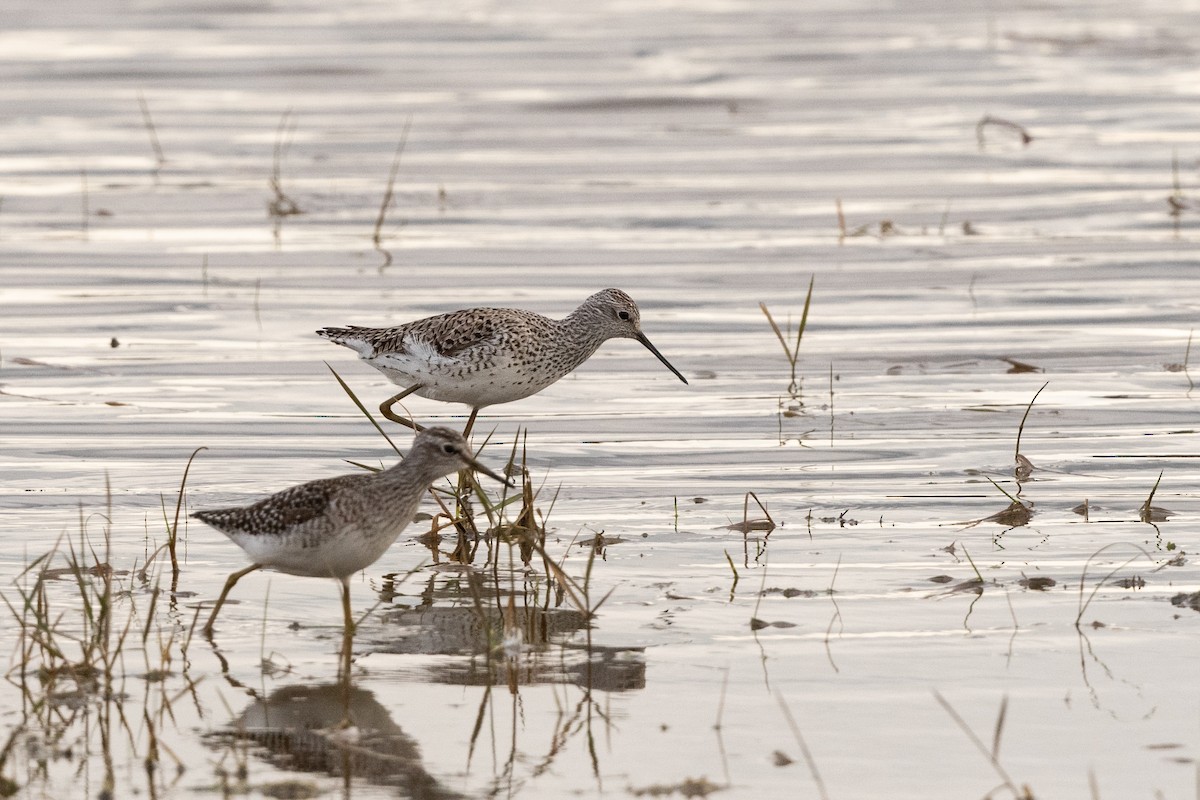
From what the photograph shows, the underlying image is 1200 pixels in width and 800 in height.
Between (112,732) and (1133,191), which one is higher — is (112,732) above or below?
below

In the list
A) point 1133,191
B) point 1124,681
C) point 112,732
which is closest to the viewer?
point 112,732

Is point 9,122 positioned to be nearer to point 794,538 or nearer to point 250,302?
point 250,302

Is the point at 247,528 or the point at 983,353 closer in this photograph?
the point at 247,528

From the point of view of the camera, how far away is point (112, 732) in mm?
5926

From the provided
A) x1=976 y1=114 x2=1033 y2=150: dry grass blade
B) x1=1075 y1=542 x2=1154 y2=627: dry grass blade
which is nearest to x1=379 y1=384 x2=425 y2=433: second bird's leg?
x1=1075 y1=542 x2=1154 y2=627: dry grass blade

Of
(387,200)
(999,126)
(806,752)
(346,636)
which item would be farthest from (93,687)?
(999,126)

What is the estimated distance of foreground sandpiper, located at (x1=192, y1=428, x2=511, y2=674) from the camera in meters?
6.73

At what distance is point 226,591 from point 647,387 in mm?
4564

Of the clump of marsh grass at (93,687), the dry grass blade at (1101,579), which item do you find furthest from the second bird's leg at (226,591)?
the dry grass blade at (1101,579)

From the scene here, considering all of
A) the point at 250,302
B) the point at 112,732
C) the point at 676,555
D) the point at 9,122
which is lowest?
the point at 112,732

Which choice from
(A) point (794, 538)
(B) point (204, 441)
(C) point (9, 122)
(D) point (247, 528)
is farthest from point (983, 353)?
(C) point (9, 122)

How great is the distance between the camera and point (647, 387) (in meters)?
11.1

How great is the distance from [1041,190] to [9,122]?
9727 mm

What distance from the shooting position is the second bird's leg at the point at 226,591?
686 cm
